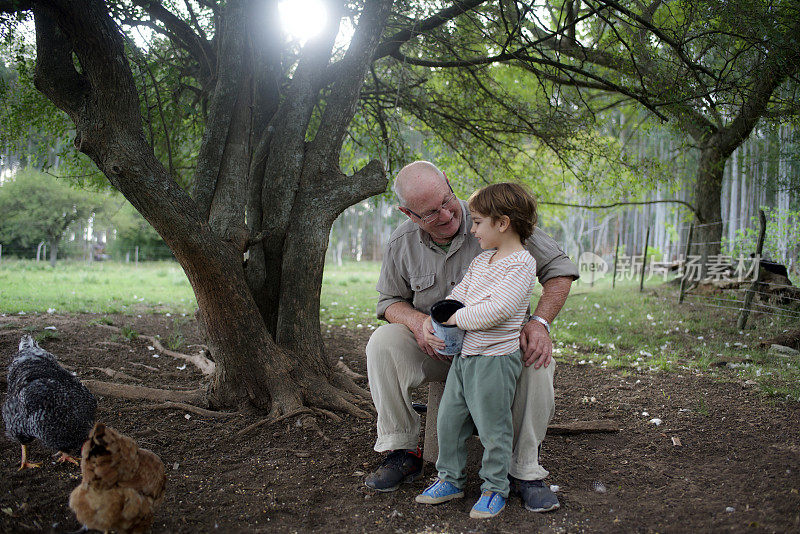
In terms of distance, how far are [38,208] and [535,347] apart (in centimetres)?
3050

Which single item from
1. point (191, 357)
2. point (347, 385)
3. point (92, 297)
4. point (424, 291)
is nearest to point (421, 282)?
point (424, 291)

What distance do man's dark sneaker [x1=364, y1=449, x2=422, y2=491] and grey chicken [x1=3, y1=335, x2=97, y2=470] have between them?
5.44ft

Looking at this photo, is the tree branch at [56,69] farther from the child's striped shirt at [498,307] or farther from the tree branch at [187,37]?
the child's striped shirt at [498,307]

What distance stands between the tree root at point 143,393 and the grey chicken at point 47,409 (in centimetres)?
91

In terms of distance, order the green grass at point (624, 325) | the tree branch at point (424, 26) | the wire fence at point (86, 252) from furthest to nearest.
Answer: the wire fence at point (86, 252), the green grass at point (624, 325), the tree branch at point (424, 26)

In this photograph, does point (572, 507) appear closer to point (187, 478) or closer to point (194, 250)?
point (187, 478)

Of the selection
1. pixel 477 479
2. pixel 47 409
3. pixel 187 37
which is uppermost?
pixel 187 37

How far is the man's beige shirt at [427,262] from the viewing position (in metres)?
3.00

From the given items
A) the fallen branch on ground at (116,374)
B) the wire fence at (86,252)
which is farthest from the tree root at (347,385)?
the wire fence at (86,252)

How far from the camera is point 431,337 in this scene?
2.75m

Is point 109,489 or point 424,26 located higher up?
point 424,26

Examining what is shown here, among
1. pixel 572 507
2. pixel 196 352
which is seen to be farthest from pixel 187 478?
pixel 196 352

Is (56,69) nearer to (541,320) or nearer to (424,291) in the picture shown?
(424,291)

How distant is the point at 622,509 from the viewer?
100 inches
